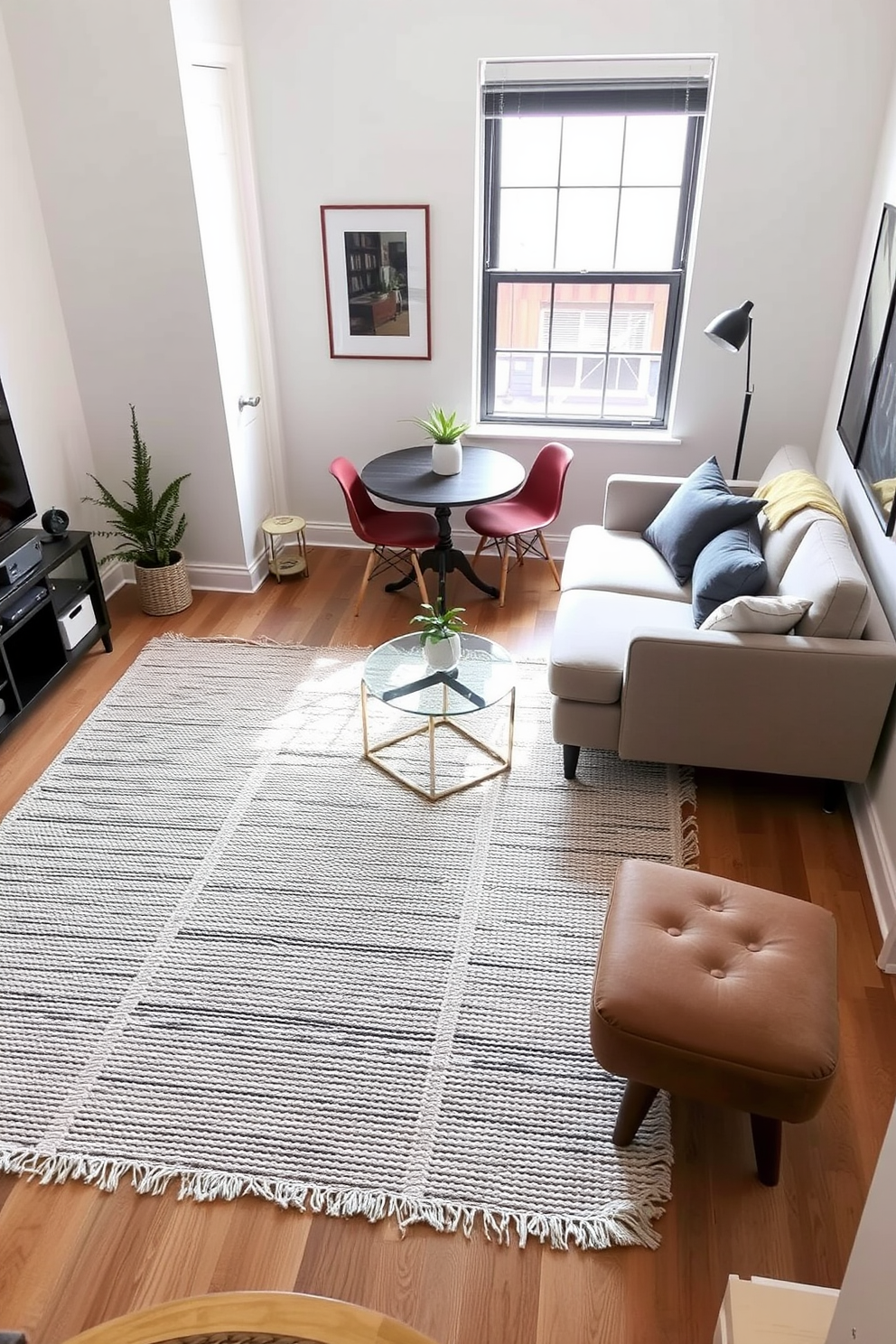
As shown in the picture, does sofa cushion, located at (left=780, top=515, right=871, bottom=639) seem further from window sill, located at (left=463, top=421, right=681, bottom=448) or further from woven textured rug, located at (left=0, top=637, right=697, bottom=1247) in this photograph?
window sill, located at (left=463, top=421, right=681, bottom=448)

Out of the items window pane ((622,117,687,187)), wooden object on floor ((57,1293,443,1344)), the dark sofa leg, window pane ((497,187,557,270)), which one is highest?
window pane ((622,117,687,187))

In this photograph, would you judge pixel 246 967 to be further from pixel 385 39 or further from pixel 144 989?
pixel 385 39

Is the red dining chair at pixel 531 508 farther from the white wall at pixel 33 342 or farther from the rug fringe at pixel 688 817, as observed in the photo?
the white wall at pixel 33 342

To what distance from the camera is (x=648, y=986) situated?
Result: 196 centimetres

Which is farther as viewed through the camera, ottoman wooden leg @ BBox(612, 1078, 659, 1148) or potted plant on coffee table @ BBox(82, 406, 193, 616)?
potted plant on coffee table @ BBox(82, 406, 193, 616)

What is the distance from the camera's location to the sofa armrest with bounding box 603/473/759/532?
4.02 metres

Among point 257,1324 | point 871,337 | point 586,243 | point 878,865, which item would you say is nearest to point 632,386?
point 586,243

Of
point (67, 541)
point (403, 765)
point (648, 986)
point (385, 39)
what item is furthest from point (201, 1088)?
point (385, 39)

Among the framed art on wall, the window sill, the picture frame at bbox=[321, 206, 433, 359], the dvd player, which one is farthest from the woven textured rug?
the picture frame at bbox=[321, 206, 433, 359]

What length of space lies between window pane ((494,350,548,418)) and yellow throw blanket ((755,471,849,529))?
146cm

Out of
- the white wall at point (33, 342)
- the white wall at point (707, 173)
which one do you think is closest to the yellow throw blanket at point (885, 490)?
the white wall at point (707, 173)

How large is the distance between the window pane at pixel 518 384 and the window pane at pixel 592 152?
0.79m

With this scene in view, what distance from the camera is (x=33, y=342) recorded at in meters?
3.97

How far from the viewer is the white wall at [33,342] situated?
148 inches
